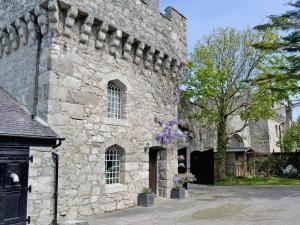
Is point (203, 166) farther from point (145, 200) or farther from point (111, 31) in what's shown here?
point (111, 31)

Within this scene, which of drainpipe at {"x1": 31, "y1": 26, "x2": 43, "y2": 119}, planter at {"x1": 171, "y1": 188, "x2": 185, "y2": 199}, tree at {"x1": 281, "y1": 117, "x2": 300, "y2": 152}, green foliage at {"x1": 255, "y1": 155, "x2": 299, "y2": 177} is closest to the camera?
drainpipe at {"x1": 31, "y1": 26, "x2": 43, "y2": 119}

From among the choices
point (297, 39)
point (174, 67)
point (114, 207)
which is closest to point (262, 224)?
point (114, 207)

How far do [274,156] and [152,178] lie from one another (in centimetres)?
1154

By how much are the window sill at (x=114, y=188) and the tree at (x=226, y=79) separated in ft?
29.2

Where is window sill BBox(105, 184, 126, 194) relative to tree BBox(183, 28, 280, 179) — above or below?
below

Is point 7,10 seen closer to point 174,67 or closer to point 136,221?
point 174,67

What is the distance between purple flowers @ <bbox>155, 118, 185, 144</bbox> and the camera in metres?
10.3

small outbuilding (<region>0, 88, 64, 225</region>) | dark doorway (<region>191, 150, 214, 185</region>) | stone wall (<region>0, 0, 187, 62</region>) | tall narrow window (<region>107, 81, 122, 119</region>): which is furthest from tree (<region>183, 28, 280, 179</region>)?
small outbuilding (<region>0, 88, 64, 225</region>)

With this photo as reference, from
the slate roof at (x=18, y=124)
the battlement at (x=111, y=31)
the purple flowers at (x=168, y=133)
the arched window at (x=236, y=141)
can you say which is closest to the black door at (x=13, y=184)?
Answer: the slate roof at (x=18, y=124)

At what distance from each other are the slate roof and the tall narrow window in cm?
241

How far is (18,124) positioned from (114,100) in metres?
3.24

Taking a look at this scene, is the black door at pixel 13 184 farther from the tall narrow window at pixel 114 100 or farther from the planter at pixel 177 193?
the planter at pixel 177 193

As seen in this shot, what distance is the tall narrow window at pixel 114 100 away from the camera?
352 inches

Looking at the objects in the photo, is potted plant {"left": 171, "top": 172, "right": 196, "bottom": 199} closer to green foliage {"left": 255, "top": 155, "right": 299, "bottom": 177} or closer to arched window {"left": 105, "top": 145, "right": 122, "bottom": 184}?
arched window {"left": 105, "top": 145, "right": 122, "bottom": 184}
